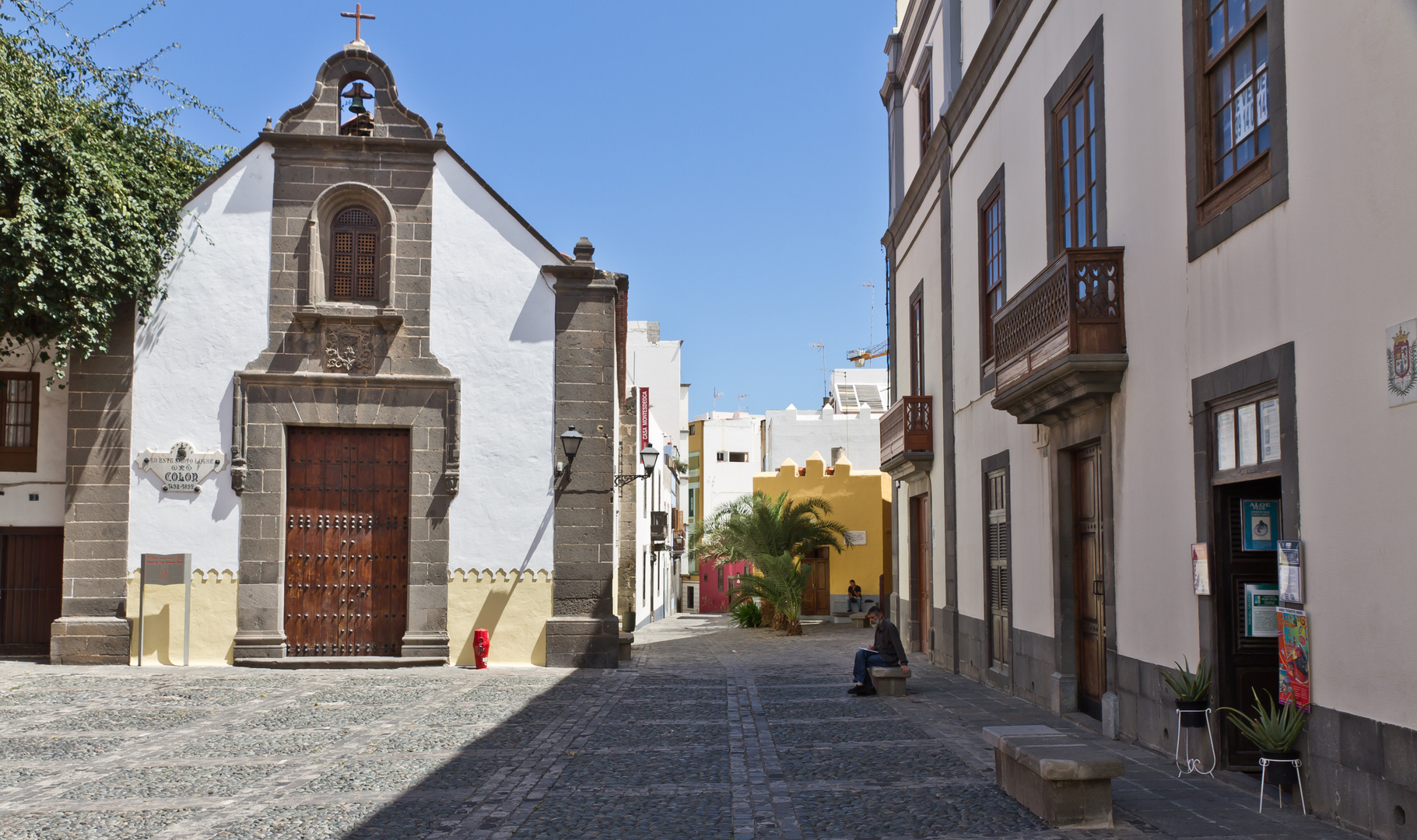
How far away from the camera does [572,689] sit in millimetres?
13078

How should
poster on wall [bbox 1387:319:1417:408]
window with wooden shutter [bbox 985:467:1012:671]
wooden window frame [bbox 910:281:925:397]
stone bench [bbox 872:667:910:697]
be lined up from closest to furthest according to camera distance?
poster on wall [bbox 1387:319:1417:408], stone bench [bbox 872:667:910:697], window with wooden shutter [bbox 985:467:1012:671], wooden window frame [bbox 910:281:925:397]

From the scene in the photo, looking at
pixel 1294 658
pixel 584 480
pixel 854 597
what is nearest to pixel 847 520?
pixel 854 597

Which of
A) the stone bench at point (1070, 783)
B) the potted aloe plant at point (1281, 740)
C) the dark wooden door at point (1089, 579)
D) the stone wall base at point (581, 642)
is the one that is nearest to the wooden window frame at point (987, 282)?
the dark wooden door at point (1089, 579)

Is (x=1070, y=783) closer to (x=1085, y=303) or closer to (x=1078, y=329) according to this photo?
(x=1078, y=329)

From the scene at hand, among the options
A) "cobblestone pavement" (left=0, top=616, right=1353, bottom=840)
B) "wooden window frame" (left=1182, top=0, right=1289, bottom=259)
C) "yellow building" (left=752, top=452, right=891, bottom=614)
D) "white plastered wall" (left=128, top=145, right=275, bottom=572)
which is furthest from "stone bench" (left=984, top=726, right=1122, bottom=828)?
"yellow building" (left=752, top=452, right=891, bottom=614)

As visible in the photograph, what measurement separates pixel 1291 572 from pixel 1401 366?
5.03 ft

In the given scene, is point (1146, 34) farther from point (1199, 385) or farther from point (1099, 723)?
point (1099, 723)

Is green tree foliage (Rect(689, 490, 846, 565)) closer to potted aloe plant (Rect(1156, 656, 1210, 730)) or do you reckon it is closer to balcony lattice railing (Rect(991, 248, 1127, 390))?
balcony lattice railing (Rect(991, 248, 1127, 390))

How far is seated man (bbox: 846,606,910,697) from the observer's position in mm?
12594

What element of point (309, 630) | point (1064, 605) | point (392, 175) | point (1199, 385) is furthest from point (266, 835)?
point (392, 175)

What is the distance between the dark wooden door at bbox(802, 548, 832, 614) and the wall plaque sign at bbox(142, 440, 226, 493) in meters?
20.5

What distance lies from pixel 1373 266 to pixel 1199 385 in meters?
2.07

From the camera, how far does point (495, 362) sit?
15875 millimetres

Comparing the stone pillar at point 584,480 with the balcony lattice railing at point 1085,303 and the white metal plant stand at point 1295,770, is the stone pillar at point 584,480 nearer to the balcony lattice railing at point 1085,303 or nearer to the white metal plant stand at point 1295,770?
the balcony lattice railing at point 1085,303
